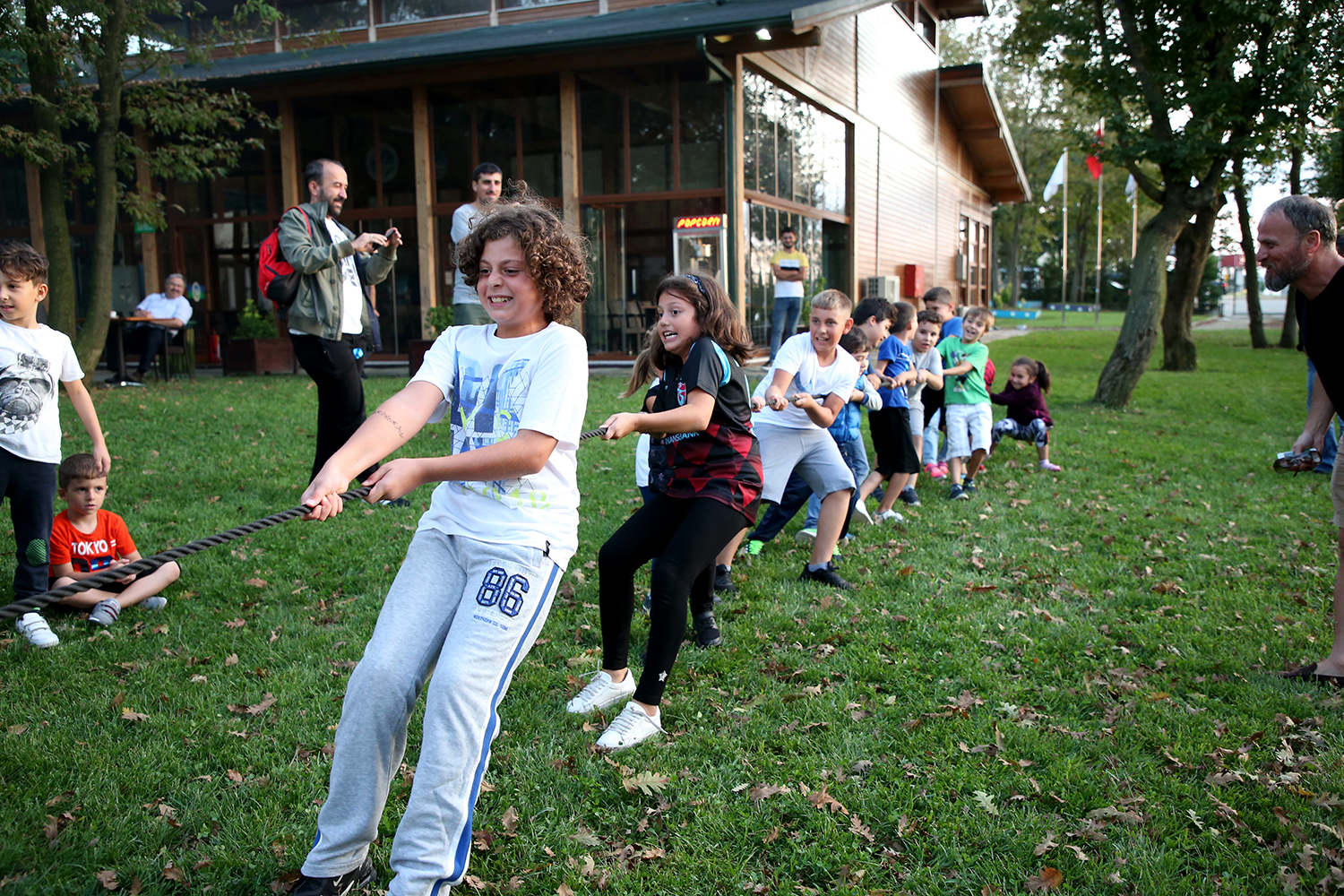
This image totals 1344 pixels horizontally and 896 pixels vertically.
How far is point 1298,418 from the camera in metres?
12.3

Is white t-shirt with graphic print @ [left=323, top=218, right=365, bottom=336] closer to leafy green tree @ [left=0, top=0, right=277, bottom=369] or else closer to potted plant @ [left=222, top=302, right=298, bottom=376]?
leafy green tree @ [left=0, top=0, right=277, bottom=369]

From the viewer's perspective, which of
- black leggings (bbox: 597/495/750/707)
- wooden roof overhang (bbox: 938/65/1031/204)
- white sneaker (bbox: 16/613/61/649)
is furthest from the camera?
wooden roof overhang (bbox: 938/65/1031/204)

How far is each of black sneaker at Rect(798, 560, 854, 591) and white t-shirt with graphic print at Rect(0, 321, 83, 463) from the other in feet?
12.9

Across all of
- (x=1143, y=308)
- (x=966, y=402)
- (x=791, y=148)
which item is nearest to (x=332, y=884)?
(x=966, y=402)

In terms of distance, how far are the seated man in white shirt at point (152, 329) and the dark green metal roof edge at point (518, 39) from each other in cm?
401

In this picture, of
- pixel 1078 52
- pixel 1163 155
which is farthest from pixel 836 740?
pixel 1078 52

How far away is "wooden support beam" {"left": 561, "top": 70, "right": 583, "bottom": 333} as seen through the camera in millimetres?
16391

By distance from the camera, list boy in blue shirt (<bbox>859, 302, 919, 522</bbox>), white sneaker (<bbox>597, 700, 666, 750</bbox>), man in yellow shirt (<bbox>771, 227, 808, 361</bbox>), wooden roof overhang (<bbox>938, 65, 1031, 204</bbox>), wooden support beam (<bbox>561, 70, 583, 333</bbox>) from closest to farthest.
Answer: white sneaker (<bbox>597, 700, 666, 750</bbox>), boy in blue shirt (<bbox>859, 302, 919, 522</bbox>), man in yellow shirt (<bbox>771, 227, 808, 361</bbox>), wooden support beam (<bbox>561, 70, 583, 333</bbox>), wooden roof overhang (<bbox>938, 65, 1031, 204</bbox>)

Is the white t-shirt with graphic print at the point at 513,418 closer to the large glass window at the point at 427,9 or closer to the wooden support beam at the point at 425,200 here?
the wooden support beam at the point at 425,200

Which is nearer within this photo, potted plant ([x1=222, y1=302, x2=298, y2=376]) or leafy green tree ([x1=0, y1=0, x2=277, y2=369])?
leafy green tree ([x1=0, y1=0, x2=277, y2=369])

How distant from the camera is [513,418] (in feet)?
8.96

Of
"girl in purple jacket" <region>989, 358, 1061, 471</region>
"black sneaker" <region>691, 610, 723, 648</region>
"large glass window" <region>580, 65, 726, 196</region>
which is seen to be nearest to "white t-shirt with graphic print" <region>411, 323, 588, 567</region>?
"black sneaker" <region>691, 610, 723, 648</region>

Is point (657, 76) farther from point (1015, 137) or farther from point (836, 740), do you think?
point (1015, 137)

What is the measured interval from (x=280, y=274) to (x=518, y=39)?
11163mm
